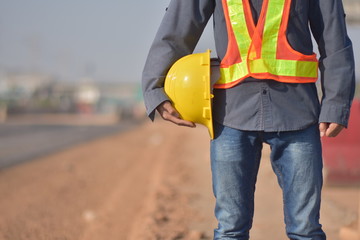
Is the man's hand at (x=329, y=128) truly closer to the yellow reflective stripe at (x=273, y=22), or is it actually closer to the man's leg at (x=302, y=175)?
the man's leg at (x=302, y=175)

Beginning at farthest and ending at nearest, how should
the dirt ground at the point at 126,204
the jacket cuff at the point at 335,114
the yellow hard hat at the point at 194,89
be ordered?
the dirt ground at the point at 126,204
the yellow hard hat at the point at 194,89
the jacket cuff at the point at 335,114

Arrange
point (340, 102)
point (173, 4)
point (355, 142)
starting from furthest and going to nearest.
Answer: point (355, 142), point (173, 4), point (340, 102)

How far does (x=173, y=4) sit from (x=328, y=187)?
617 centimetres

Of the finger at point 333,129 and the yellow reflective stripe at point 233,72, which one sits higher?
the yellow reflective stripe at point 233,72

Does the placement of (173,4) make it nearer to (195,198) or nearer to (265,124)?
(265,124)

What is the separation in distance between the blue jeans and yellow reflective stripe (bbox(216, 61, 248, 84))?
0.23m

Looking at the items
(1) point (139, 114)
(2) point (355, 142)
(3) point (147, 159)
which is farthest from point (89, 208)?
(1) point (139, 114)

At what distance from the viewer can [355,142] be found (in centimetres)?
898

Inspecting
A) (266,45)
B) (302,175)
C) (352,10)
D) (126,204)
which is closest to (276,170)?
(302,175)

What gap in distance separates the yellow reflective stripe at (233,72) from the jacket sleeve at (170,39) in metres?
0.25

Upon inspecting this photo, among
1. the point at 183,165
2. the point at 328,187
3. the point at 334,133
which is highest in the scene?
the point at 334,133

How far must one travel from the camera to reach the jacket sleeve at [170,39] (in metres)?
2.96

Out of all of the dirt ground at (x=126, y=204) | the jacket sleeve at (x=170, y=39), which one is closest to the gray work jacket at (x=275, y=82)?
the jacket sleeve at (x=170, y=39)

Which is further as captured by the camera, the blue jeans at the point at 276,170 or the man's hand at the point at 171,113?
the man's hand at the point at 171,113
